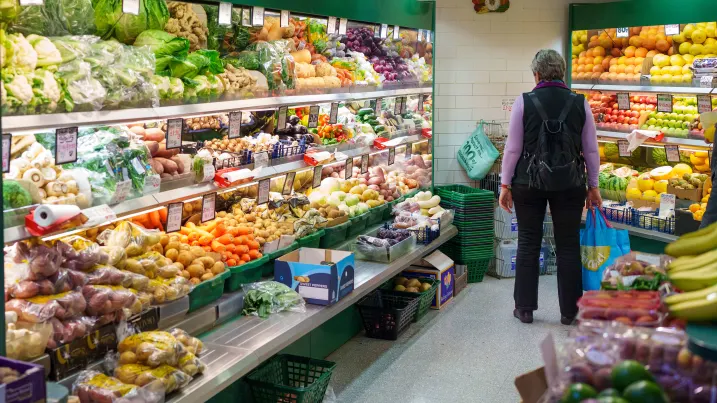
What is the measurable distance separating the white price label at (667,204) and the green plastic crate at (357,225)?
287cm

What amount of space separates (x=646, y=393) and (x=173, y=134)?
9.84 feet

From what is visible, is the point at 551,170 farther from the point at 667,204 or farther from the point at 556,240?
the point at 667,204

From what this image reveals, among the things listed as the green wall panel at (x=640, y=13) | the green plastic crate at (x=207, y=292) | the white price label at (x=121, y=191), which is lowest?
the green plastic crate at (x=207, y=292)

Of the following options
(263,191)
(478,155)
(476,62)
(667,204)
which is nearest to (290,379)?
(263,191)

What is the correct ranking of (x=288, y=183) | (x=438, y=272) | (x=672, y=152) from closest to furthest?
(x=288, y=183)
(x=438, y=272)
(x=672, y=152)

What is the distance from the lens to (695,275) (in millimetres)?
2516

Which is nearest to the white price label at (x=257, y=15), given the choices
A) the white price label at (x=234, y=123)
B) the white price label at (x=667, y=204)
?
the white price label at (x=234, y=123)

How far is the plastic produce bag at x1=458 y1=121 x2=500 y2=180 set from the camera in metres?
8.12

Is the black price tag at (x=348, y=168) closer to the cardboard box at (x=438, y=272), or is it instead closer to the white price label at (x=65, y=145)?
the cardboard box at (x=438, y=272)

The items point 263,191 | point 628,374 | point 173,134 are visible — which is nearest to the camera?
point 628,374

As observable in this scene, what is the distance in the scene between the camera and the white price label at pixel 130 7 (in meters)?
3.93

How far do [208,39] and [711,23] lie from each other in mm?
5125

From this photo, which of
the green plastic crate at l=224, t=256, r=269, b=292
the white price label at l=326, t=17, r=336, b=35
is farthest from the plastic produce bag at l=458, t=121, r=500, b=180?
the green plastic crate at l=224, t=256, r=269, b=292

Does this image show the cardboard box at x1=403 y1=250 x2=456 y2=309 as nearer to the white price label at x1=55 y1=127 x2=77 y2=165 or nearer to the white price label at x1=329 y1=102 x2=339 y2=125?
the white price label at x1=329 y1=102 x2=339 y2=125
